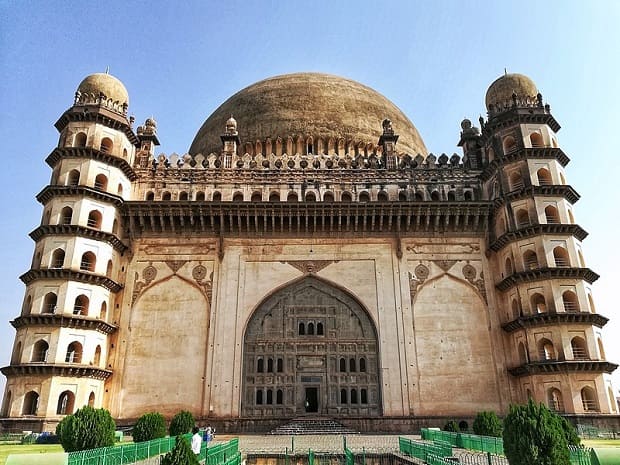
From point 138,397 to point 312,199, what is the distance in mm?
11406

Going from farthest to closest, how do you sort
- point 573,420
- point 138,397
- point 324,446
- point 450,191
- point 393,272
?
point 450,191, point 393,272, point 138,397, point 573,420, point 324,446

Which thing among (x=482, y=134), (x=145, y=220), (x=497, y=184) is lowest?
(x=145, y=220)

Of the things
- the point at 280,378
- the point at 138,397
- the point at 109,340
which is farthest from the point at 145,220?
the point at 280,378

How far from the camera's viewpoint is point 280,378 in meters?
22.0

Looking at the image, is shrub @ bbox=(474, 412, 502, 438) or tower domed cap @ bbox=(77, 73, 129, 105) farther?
tower domed cap @ bbox=(77, 73, 129, 105)

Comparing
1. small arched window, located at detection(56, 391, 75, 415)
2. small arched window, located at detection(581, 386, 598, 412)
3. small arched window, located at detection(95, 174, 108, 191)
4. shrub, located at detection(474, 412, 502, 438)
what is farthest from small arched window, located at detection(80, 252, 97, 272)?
small arched window, located at detection(581, 386, 598, 412)

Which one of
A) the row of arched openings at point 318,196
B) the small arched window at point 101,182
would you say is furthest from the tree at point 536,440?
the small arched window at point 101,182

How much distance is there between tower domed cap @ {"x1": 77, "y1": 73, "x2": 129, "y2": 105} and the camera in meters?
24.8

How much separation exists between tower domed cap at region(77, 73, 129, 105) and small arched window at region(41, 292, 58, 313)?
972cm

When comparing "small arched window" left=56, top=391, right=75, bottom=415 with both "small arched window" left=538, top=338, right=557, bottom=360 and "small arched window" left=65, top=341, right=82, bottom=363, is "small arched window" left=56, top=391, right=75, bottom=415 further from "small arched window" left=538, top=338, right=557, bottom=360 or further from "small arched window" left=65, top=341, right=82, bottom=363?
"small arched window" left=538, top=338, right=557, bottom=360

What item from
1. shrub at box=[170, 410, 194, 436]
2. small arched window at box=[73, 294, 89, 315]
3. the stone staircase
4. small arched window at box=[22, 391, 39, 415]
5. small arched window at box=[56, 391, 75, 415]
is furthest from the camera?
small arched window at box=[73, 294, 89, 315]

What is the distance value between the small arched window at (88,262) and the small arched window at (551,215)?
63.7 feet

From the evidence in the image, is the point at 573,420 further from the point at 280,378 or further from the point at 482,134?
the point at 482,134

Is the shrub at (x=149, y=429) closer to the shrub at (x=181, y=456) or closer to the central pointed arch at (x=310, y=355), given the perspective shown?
the central pointed arch at (x=310, y=355)
